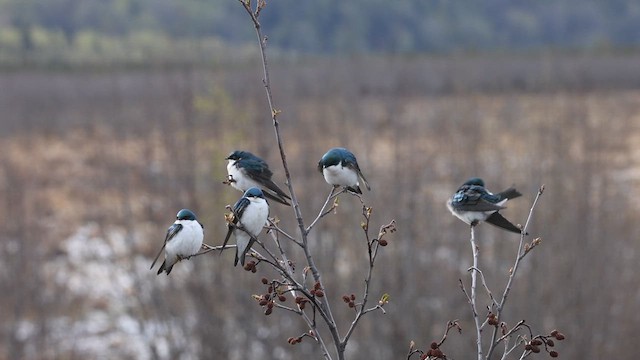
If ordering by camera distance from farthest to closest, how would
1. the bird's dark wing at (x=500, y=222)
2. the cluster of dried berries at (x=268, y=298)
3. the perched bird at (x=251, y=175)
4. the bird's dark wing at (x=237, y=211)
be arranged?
the perched bird at (x=251, y=175) < the bird's dark wing at (x=500, y=222) < the bird's dark wing at (x=237, y=211) < the cluster of dried berries at (x=268, y=298)

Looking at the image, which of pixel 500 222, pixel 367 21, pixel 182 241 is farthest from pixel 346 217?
pixel 367 21

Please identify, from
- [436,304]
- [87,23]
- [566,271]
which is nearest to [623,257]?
[566,271]

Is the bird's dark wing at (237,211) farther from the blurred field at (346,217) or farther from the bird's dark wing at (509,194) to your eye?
the blurred field at (346,217)

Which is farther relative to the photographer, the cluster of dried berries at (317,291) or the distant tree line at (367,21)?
the distant tree line at (367,21)

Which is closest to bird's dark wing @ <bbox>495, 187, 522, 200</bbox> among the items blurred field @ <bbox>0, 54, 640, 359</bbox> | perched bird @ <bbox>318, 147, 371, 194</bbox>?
perched bird @ <bbox>318, 147, 371, 194</bbox>

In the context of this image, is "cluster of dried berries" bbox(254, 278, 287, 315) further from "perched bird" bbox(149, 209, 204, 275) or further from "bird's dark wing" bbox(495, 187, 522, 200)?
"bird's dark wing" bbox(495, 187, 522, 200)

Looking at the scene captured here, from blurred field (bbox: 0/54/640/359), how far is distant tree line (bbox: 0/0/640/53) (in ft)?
49.9

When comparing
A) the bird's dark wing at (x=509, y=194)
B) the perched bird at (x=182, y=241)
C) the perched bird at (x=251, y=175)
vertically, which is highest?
the perched bird at (x=251, y=175)

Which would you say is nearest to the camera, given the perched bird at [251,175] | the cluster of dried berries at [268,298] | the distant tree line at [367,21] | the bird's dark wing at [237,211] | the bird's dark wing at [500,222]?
the cluster of dried berries at [268,298]

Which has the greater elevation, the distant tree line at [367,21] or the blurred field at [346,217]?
the distant tree line at [367,21]

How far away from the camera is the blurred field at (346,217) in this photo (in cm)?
1708

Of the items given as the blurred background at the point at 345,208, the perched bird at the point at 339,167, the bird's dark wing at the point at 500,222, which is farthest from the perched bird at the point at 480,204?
the blurred background at the point at 345,208

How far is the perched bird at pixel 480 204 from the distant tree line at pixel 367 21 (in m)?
32.5

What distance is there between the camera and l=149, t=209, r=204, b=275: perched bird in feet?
11.8
